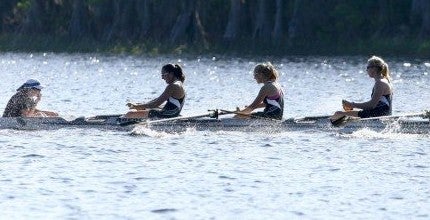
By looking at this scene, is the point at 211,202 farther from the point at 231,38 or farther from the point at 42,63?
the point at 231,38

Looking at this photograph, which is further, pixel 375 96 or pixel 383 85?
pixel 375 96

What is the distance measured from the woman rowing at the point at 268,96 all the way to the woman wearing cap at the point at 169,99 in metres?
1.39

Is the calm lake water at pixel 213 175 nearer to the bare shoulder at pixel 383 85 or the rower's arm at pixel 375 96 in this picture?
the rower's arm at pixel 375 96

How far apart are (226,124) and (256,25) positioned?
210 ft

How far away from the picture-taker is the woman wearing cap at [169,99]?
31.5 meters

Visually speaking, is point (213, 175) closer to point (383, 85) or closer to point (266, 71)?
point (266, 71)

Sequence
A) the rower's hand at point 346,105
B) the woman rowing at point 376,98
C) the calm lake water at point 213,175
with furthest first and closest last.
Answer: the rower's hand at point 346,105, the woman rowing at point 376,98, the calm lake water at point 213,175

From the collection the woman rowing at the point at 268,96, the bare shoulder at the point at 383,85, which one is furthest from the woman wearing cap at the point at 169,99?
the bare shoulder at the point at 383,85

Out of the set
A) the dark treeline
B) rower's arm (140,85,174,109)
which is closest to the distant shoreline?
the dark treeline

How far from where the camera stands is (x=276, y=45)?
92.6 meters

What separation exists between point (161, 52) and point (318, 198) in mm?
72799

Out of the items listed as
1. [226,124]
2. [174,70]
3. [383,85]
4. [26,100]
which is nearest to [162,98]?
[174,70]

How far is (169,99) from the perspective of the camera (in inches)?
1251

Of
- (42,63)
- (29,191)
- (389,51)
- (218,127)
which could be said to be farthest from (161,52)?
(29,191)
